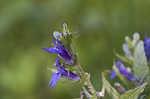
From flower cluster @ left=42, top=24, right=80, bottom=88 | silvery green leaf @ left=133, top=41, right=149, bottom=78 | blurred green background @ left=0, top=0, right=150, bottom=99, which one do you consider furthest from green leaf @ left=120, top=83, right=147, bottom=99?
blurred green background @ left=0, top=0, right=150, bottom=99

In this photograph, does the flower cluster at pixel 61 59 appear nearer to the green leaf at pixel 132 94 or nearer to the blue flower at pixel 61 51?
the blue flower at pixel 61 51

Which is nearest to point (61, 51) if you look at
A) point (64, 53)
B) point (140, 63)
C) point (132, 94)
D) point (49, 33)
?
point (64, 53)

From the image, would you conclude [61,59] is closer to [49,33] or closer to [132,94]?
[132,94]

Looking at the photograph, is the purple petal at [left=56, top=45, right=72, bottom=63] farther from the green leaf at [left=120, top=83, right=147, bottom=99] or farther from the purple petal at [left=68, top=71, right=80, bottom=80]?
the green leaf at [left=120, top=83, right=147, bottom=99]

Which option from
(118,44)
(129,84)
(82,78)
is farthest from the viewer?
(118,44)

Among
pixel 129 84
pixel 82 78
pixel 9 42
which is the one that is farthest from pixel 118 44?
pixel 82 78

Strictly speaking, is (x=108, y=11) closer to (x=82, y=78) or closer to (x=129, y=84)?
(x=129, y=84)
